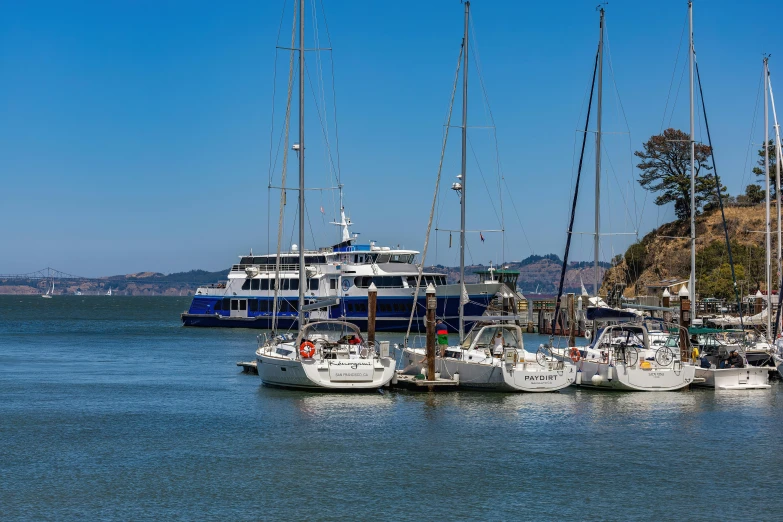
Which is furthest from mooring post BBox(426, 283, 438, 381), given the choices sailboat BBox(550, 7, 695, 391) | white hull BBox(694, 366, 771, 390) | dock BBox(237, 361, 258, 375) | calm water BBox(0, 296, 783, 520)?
dock BBox(237, 361, 258, 375)

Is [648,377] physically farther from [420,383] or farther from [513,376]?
[420,383]

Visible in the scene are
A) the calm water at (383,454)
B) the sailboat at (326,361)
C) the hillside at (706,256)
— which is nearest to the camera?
the calm water at (383,454)

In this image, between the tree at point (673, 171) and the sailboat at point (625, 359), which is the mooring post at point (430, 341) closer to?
the sailboat at point (625, 359)

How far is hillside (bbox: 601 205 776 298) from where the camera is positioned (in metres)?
73.1

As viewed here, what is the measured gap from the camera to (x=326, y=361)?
108ft

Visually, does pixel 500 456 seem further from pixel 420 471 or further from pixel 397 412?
pixel 397 412

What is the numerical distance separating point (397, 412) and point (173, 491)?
34.3ft

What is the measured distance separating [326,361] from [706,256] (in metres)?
55.0

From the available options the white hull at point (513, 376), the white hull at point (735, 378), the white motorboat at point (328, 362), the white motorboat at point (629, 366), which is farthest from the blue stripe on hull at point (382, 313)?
the white hull at point (513, 376)

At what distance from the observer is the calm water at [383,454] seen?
1944 cm

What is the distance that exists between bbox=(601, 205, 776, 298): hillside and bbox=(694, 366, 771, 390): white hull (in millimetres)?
36521

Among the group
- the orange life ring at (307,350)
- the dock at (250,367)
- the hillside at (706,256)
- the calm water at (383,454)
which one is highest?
the hillside at (706,256)

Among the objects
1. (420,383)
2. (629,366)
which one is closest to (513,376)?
(420,383)

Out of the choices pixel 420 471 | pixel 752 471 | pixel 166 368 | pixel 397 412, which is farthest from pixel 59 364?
pixel 752 471
